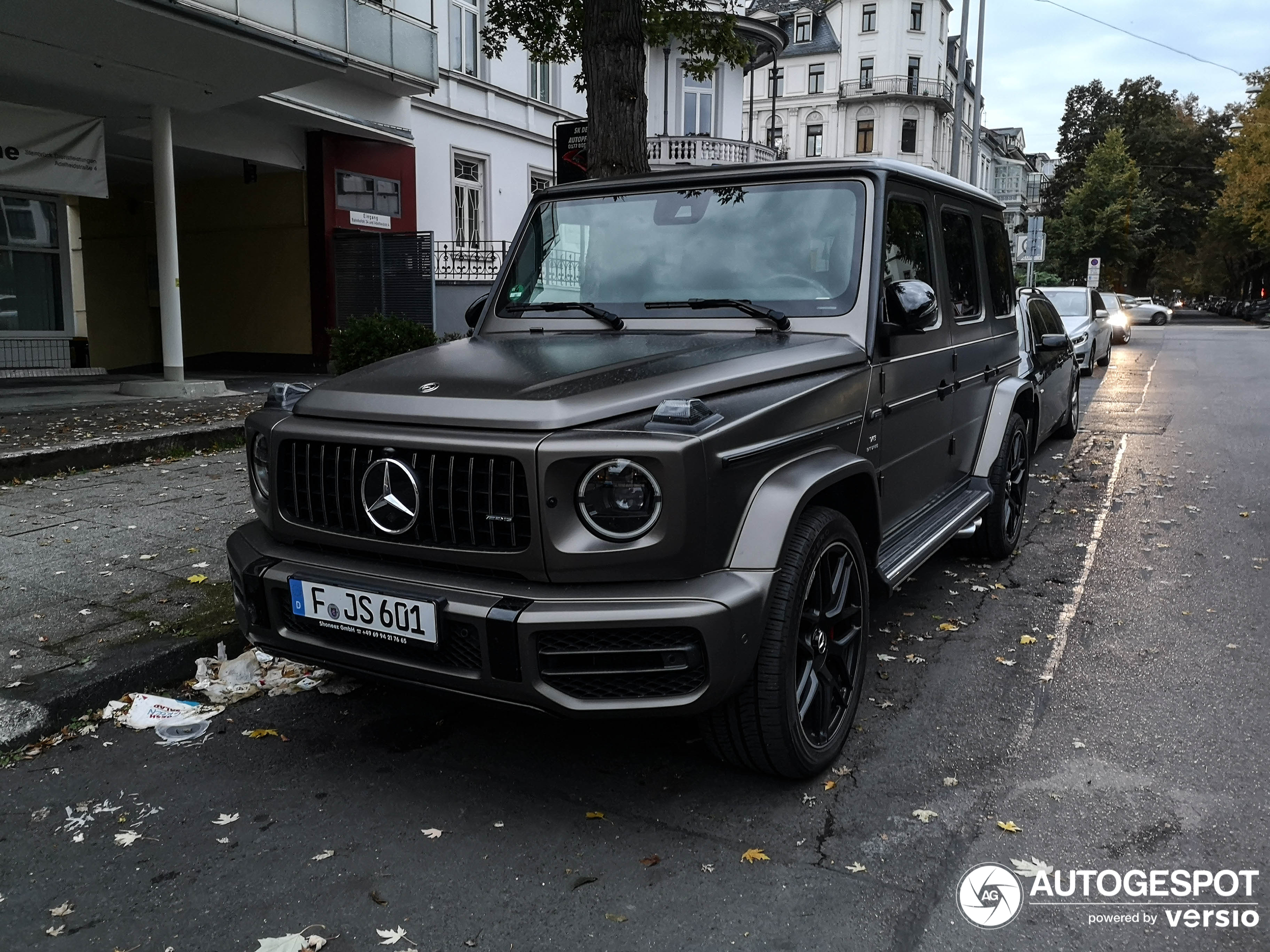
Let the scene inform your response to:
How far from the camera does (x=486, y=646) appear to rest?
2.69 metres

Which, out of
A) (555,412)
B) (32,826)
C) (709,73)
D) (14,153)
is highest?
(709,73)

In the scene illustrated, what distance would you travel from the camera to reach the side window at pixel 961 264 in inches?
190

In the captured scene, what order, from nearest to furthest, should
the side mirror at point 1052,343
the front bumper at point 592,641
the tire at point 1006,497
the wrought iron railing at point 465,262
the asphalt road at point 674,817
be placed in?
the asphalt road at point 674,817, the front bumper at point 592,641, the tire at point 1006,497, the side mirror at point 1052,343, the wrought iron railing at point 465,262

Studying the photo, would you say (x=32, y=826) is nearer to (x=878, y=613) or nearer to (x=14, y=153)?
(x=878, y=613)

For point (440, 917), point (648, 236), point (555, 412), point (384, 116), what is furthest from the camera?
point (384, 116)

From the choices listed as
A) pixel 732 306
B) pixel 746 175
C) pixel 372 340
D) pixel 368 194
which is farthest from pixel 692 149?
pixel 732 306

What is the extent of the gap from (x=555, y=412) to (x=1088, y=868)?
1.91 metres

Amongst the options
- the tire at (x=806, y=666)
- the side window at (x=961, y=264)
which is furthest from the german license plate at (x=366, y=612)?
the side window at (x=961, y=264)

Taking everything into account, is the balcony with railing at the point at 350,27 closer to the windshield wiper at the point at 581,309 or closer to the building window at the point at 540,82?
the building window at the point at 540,82

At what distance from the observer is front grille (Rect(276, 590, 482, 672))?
275 centimetres

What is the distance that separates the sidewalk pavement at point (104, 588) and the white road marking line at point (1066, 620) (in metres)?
3.29

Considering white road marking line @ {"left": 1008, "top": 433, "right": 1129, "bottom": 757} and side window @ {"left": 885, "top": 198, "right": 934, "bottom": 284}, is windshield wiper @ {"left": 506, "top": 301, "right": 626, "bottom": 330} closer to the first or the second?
side window @ {"left": 885, "top": 198, "right": 934, "bottom": 284}

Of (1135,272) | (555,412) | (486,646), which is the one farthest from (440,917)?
(1135,272)

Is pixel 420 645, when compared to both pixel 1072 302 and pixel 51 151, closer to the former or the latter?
pixel 51 151
